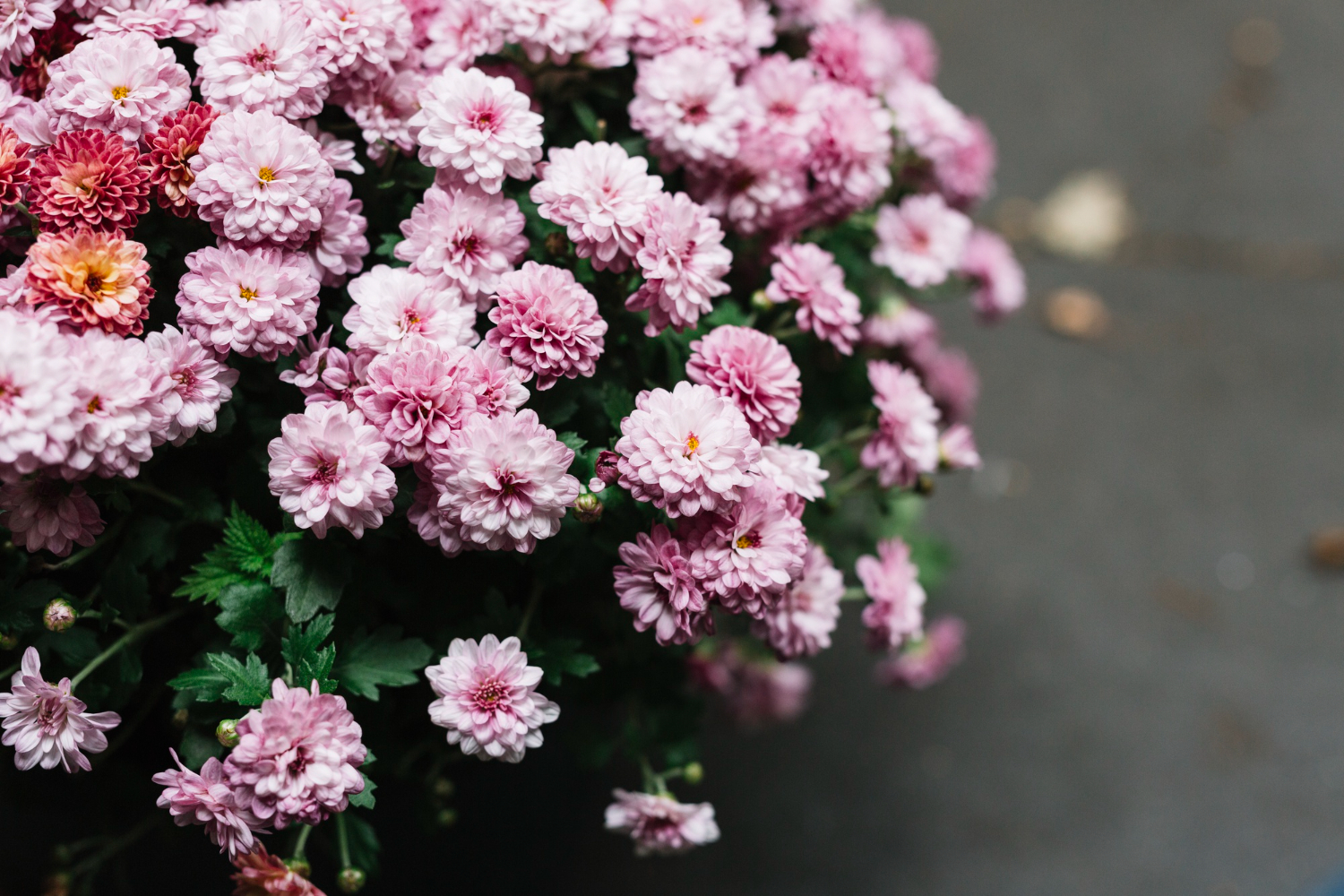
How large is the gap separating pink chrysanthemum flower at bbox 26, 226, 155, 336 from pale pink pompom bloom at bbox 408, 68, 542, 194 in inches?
8.6

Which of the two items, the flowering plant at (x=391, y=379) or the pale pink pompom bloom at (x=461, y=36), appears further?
the pale pink pompom bloom at (x=461, y=36)

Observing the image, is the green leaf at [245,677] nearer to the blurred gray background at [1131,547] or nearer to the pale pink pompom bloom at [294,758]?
the pale pink pompom bloom at [294,758]

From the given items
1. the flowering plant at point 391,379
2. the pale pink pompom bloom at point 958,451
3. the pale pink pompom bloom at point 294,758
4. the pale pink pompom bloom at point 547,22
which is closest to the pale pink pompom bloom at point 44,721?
the flowering plant at point 391,379

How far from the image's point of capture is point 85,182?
74 centimetres

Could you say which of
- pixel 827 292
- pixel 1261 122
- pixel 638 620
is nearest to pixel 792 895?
pixel 638 620

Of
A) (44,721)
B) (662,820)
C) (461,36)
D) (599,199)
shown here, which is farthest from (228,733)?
(461,36)

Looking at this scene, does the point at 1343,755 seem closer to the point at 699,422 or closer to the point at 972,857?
the point at 972,857

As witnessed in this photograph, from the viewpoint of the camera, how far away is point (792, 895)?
1.26 meters

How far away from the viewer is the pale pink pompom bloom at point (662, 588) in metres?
0.76

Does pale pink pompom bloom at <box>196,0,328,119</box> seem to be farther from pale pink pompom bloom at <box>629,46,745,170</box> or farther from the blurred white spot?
the blurred white spot

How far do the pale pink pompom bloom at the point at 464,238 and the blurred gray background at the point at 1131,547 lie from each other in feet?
2.59

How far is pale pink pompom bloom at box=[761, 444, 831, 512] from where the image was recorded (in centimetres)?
81

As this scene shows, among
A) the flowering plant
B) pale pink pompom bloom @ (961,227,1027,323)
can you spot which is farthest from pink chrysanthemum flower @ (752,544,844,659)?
pale pink pompom bloom @ (961,227,1027,323)

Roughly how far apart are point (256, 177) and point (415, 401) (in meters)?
0.20
